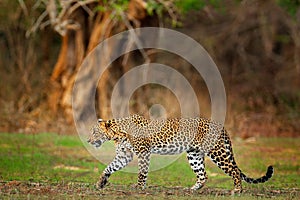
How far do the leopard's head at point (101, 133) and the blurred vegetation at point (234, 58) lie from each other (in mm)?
12039

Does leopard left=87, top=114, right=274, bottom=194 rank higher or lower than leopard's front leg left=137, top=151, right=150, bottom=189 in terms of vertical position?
higher

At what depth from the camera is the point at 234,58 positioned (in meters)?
28.6

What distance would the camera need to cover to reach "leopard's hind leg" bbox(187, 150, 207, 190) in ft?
39.0

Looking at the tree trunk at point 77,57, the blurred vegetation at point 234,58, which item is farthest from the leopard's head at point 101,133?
the blurred vegetation at point 234,58

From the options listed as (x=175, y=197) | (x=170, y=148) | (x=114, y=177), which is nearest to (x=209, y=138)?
(x=170, y=148)

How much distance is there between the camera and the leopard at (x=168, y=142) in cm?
1158

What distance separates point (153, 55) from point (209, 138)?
14.6m

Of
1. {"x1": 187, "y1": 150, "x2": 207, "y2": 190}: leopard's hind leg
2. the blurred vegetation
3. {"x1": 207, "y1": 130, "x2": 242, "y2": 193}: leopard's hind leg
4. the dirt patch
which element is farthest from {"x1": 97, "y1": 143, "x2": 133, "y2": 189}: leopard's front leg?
the blurred vegetation

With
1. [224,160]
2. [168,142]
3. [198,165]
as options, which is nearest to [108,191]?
[168,142]

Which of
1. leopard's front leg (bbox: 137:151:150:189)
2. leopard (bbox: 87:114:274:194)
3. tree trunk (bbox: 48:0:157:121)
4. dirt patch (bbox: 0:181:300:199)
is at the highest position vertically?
tree trunk (bbox: 48:0:157:121)

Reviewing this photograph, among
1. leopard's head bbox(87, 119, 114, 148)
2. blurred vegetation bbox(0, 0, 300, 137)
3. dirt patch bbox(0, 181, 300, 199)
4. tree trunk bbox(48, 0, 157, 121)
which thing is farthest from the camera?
blurred vegetation bbox(0, 0, 300, 137)

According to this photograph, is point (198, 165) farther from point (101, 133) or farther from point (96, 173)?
point (96, 173)

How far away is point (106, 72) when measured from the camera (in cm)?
2416

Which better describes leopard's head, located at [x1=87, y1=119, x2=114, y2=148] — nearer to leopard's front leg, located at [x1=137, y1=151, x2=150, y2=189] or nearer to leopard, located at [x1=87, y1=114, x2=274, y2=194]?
leopard, located at [x1=87, y1=114, x2=274, y2=194]
